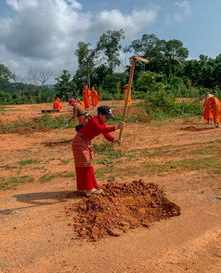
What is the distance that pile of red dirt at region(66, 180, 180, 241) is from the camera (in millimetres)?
5618

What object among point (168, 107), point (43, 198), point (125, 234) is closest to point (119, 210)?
point (125, 234)

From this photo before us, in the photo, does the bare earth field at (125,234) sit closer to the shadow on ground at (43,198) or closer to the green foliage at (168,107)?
the shadow on ground at (43,198)

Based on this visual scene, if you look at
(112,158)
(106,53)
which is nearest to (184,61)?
(106,53)

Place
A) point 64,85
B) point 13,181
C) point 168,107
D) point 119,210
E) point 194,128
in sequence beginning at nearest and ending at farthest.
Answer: point 119,210 → point 13,181 → point 194,128 → point 168,107 → point 64,85

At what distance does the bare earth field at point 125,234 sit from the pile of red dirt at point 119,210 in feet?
0.46

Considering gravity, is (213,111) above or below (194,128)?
above

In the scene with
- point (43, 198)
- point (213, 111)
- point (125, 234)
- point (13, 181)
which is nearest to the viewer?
point (125, 234)

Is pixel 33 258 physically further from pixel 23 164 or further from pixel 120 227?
pixel 23 164

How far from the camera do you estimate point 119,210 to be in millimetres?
6090

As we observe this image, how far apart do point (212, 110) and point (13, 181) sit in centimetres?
924

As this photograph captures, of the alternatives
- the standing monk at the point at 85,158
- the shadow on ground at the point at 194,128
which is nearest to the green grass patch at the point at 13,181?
the standing monk at the point at 85,158

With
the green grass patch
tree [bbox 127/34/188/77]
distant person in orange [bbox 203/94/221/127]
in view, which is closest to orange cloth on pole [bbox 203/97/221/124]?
distant person in orange [bbox 203/94/221/127]

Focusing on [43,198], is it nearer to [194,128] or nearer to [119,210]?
[119,210]

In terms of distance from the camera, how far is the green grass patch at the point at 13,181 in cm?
805
